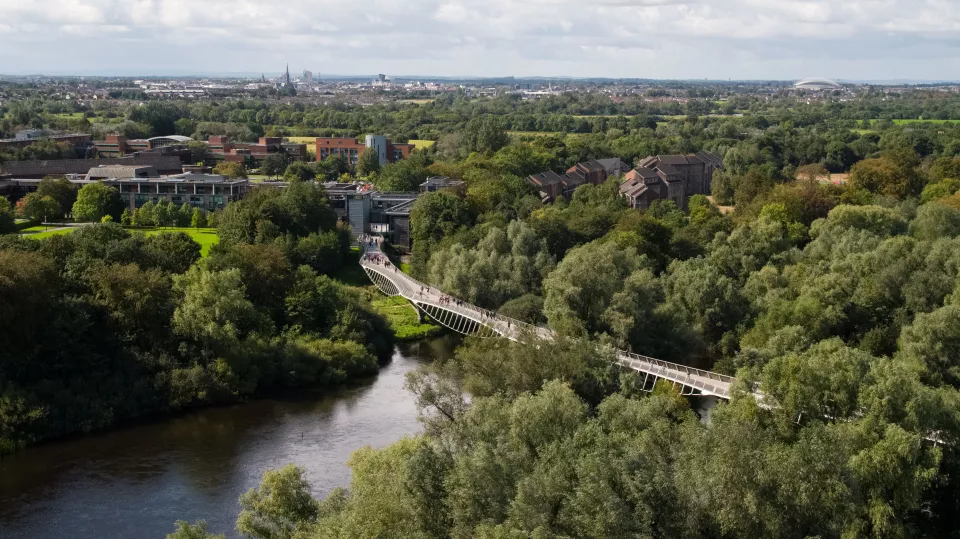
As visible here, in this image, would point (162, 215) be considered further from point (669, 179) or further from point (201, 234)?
point (669, 179)

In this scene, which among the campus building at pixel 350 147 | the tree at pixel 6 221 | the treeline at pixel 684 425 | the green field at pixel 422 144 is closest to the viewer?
the treeline at pixel 684 425

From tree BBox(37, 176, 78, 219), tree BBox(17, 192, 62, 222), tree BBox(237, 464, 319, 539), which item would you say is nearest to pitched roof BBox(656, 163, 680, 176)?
tree BBox(37, 176, 78, 219)

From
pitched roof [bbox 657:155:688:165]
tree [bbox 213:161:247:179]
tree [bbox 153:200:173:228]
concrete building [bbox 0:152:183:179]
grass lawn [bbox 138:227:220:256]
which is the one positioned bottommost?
grass lawn [bbox 138:227:220:256]

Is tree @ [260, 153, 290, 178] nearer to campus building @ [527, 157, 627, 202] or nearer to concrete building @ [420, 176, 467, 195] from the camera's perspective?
concrete building @ [420, 176, 467, 195]

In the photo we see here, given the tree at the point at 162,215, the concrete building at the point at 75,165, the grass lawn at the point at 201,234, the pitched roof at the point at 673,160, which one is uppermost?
the pitched roof at the point at 673,160

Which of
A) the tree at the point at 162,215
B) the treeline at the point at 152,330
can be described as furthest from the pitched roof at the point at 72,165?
the treeline at the point at 152,330

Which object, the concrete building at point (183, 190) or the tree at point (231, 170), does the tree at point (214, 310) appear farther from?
the tree at point (231, 170)

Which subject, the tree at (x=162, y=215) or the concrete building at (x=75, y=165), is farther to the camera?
the concrete building at (x=75, y=165)
